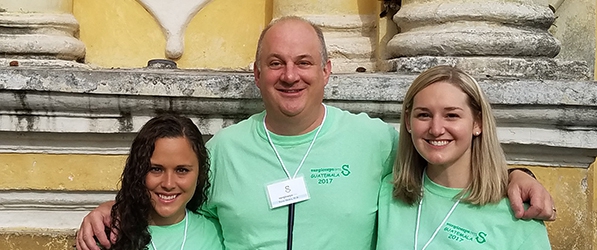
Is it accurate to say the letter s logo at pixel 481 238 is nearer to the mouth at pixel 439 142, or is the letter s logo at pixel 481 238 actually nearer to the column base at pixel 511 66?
the mouth at pixel 439 142

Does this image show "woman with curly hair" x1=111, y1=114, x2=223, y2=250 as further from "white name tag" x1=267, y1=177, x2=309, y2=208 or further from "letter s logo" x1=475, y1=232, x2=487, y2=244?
"letter s logo" x1=475, y1=232, x2=487, y2=244

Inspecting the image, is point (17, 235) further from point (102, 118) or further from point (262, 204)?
point (262, 204)

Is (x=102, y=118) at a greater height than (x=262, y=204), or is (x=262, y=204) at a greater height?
(x=102, y=118)

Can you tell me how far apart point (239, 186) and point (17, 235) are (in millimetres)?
1053

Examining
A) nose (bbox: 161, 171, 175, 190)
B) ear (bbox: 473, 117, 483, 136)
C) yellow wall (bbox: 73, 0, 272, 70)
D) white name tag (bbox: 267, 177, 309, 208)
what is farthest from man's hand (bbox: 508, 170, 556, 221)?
yellow wall (bbox: 73, 0, 272, 70)

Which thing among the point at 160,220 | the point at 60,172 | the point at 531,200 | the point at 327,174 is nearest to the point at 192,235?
the point at 160,220

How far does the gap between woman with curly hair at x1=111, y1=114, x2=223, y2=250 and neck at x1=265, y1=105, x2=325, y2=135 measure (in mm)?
238

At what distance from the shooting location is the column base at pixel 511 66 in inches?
112

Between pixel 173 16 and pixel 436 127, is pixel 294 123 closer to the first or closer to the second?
pixel 436 127

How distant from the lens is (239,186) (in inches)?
84.7

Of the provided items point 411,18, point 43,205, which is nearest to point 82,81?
point 43,205

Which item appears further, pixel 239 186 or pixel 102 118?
pixel 102 118

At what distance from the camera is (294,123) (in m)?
2.16

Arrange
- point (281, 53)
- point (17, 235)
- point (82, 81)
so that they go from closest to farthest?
point (281, 53) < point (82, 81) < point (17, 235)
